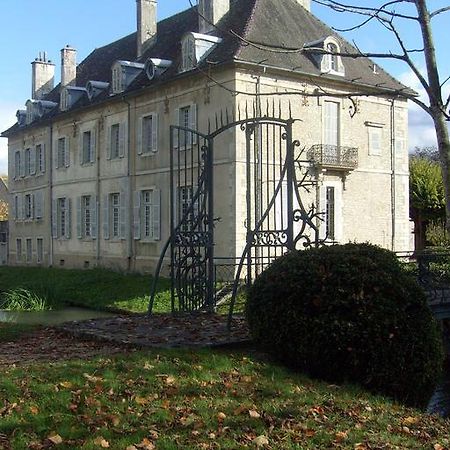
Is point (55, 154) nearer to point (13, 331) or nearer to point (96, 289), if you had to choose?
point (96, 289)

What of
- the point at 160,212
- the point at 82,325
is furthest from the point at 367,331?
the point at 160,212

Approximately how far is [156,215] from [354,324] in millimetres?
18958

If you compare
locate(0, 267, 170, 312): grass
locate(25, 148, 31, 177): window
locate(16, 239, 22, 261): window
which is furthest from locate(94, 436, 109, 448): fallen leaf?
locate(16, 239, 22, 261): window

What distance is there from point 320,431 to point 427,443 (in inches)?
32.6

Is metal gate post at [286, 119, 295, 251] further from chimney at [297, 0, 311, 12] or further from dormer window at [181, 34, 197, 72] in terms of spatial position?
chimney at [297, 0, 311, 12]

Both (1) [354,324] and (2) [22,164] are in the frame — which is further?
(2) [22,164]

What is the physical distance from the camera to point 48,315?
56.6ft

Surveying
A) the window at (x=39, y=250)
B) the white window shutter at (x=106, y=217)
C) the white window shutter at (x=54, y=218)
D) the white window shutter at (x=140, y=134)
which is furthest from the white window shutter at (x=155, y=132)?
the window at (x=39, y=250)

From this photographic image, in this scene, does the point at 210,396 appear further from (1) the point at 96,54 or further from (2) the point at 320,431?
(1) the point at 96,54

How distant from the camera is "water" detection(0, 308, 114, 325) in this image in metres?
15.1

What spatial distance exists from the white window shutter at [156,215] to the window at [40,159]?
10.0 m

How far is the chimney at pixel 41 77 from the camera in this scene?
3688 centimetres

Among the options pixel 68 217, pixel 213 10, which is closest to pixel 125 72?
pixel 213 10

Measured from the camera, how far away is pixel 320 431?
5457 millimetres
